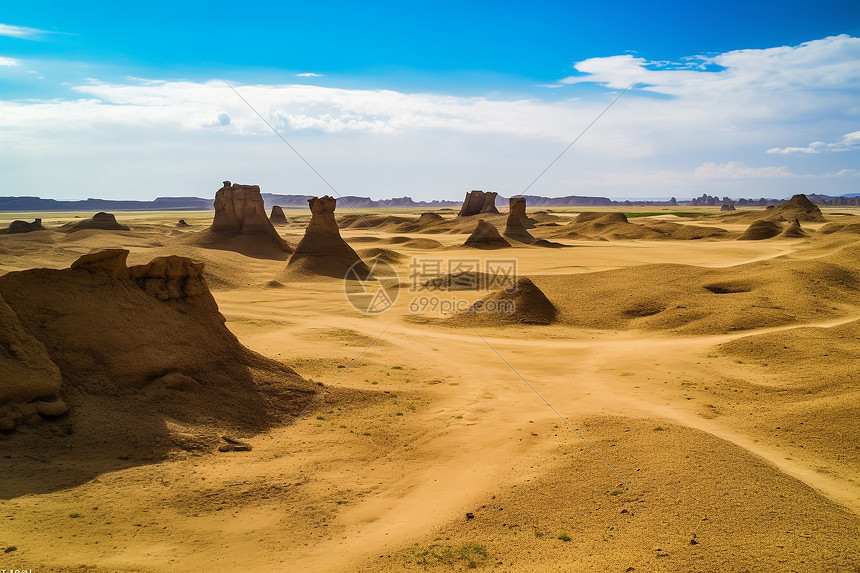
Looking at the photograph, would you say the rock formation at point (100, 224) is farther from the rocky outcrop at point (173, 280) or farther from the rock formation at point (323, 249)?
the rocky outcrop at point (173, 280)

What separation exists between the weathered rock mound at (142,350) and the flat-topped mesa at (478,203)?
6925 centimetres

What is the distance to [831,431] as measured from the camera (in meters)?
8.66

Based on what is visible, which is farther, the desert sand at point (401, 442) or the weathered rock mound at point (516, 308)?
the weathered rock mound at point (516, 308)

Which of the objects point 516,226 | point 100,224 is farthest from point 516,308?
point 100,224

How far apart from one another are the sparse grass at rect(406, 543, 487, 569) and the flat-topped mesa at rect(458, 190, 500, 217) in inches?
2911

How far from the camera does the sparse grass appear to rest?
5.44 meters

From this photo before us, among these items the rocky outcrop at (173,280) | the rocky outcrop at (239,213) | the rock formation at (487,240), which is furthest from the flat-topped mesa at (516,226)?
the rocky outcrop at (173,280)

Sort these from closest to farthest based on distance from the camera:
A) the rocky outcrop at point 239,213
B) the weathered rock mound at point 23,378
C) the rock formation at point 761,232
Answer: the weathered rock mound at point 23,378 < the rocky outcrop at point 239,213 < the rock formation at point 761,232

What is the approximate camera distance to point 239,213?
40062 mm

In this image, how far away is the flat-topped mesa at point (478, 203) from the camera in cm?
7862

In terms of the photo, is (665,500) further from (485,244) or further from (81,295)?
(485,244)

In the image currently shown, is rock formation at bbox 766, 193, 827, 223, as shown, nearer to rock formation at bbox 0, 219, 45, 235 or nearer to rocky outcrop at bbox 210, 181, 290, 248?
rocky outcrop at bbox 210, 181, 290, 248

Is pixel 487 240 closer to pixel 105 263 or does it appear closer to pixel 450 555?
pixel 105 263

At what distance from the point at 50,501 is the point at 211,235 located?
36.4 meters
